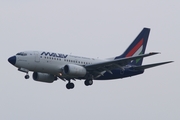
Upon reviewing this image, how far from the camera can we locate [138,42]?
78938mm

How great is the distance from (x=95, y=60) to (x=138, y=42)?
29.9 ft

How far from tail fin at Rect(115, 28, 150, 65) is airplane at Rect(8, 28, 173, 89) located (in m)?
1.62

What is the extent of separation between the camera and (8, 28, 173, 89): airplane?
223 ft

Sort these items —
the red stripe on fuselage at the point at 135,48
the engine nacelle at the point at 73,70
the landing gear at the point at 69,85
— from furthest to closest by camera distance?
1. the red stripe on fuselage at the point at 135,48
2. the landing gear at the point at 69,85
3. the engine nacelle at the point at 73,70

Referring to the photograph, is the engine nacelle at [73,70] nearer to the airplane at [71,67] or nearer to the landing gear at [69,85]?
the airplane at [71,67]

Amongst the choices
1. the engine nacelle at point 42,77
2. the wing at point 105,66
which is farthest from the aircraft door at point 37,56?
the wing at point 105,66

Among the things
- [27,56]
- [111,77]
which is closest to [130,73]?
[111,77]

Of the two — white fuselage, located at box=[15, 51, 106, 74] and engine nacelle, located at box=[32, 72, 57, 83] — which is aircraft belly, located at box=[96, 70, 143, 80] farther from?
engine nacelle, located at box=[32, 72, 57, 83]

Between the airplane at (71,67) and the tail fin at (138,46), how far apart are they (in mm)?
1621

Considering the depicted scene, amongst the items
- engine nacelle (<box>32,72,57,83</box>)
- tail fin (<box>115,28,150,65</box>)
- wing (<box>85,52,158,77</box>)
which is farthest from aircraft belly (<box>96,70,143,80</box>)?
engine nacelle (<box>32,72,57,83</box>)

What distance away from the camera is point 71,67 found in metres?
68.4

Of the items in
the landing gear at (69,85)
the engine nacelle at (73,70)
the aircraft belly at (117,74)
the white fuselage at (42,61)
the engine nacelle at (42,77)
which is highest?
the white fuselage at (42,61)

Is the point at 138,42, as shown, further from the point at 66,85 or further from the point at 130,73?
the point at 66,85

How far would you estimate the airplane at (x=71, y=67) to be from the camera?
68.0 metres
